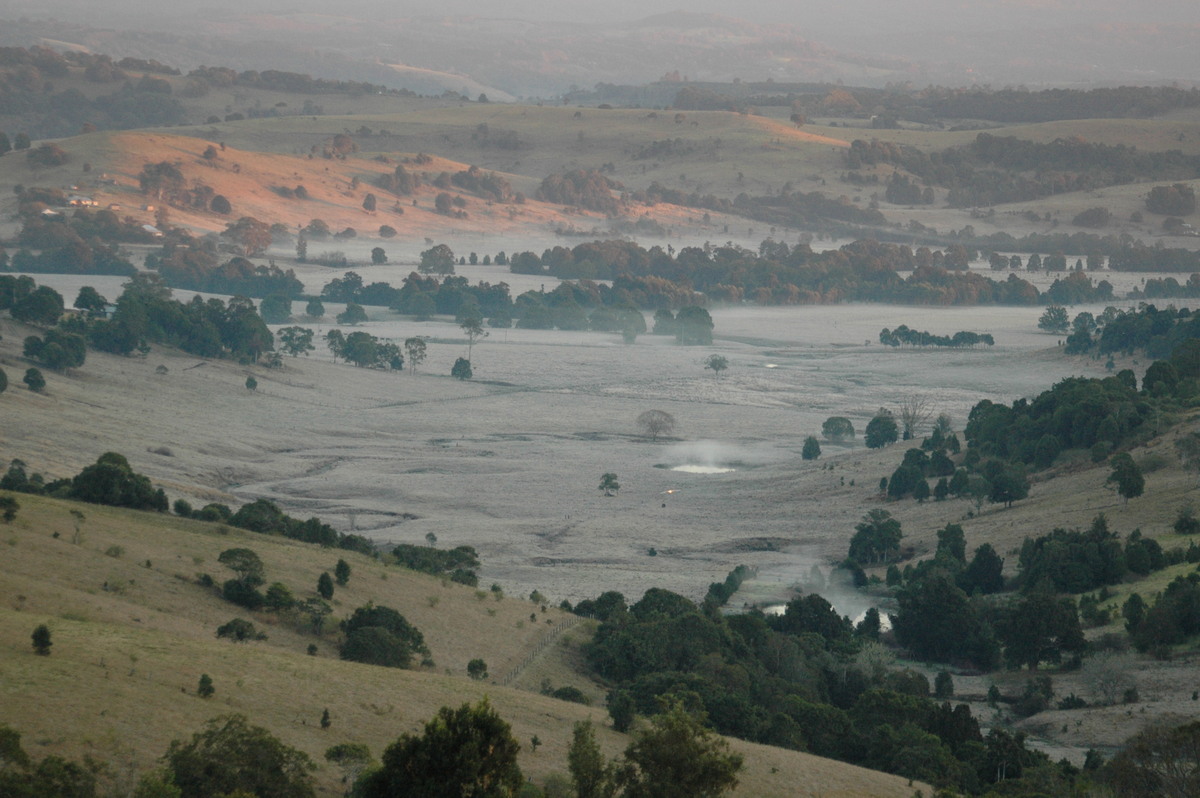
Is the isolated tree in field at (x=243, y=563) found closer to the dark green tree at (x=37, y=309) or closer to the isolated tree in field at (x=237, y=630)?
the isolated tree in field at (x=237, y=630)

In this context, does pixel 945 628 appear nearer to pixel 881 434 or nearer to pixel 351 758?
pixel 351 758

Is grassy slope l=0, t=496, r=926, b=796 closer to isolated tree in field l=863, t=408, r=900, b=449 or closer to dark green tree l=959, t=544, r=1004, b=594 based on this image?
dark green tree l=959, t=544, r=1004, b=594

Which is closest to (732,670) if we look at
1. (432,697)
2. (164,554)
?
(432,697)

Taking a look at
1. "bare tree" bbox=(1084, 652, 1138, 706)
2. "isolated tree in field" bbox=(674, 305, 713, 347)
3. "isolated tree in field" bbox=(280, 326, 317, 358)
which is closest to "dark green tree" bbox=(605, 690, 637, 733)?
"bare tree" bbox=(1084, 652, 1138, 706)

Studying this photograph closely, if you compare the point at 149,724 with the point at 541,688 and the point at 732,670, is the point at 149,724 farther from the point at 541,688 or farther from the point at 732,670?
the point at 732,670

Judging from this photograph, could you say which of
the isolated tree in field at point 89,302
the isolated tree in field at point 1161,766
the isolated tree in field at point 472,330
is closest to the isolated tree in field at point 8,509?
the isolated tree in field at point 1161,766

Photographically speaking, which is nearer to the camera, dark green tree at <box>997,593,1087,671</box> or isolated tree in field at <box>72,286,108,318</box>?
dark green tree at <box>997,593,1087,671</box>
